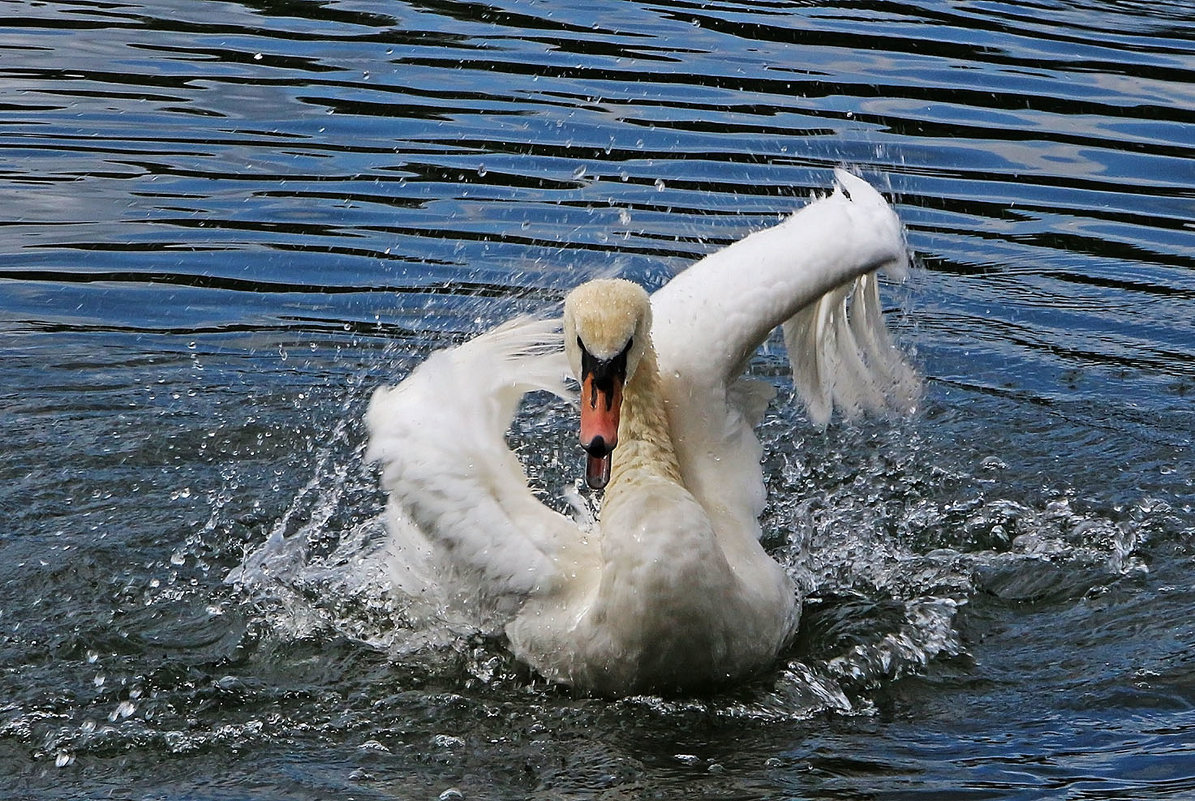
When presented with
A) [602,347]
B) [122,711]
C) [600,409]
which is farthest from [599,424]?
[122,711]

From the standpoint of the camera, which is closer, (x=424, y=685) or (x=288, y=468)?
(x=424, y=685)

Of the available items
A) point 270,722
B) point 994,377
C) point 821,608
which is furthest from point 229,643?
point 994,377

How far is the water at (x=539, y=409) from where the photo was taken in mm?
5270

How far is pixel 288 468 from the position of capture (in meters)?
7.31

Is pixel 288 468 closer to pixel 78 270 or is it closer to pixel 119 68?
pixel 78 270

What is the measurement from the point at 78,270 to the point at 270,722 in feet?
15.8

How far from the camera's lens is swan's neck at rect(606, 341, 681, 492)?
5.76m

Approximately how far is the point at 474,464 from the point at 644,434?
629 mm

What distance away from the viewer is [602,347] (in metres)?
5.45

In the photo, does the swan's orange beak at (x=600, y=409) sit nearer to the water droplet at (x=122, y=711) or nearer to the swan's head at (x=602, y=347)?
the swan's head at (x=602, y=347)

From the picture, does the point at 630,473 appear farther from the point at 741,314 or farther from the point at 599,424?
the point at 741,314

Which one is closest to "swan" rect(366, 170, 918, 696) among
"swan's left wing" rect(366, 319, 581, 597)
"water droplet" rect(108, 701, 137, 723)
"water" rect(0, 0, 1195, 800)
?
"swan's left wing" rect(366, 319, 581, 597)

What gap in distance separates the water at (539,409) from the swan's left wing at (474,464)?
41cm

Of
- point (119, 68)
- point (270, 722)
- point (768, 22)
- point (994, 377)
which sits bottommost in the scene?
point (270, 722)
